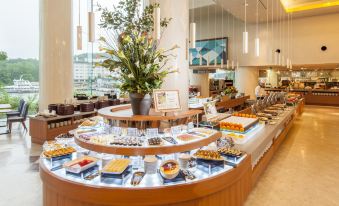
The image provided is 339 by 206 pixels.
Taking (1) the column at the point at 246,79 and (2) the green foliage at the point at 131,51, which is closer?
(2) the green foliage at the point at 131,51

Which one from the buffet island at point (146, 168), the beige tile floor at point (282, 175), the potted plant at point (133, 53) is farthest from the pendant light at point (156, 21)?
the beige tile floor at point (282, 175)

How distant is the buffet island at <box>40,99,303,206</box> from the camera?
2295 mm

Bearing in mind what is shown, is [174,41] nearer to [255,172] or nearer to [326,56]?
[255,172]

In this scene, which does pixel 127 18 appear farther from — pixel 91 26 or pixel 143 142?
pixel 143 142

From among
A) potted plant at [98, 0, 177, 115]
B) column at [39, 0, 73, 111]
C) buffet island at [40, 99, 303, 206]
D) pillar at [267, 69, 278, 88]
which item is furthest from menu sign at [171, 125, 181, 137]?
pillar at [267, 69, 278, 88]

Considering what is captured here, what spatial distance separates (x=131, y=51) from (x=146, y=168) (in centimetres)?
136

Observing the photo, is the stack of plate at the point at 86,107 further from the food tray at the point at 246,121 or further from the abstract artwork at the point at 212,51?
the abstract artwork at the point at 212,51

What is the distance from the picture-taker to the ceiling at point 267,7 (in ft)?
34.2

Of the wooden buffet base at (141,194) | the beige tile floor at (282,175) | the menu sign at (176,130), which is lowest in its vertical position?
the beige tile floor at (282,175)

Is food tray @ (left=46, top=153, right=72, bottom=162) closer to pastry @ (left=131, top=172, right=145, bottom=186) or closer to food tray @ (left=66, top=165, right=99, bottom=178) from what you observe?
food tray @ (left=66, top=165, right=99, bottom=178)

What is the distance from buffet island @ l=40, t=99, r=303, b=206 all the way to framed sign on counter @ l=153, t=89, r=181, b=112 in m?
0.11

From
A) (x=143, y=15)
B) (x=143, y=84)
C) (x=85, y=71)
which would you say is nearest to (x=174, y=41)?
(x=143, y=15)

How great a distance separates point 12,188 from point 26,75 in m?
7.30

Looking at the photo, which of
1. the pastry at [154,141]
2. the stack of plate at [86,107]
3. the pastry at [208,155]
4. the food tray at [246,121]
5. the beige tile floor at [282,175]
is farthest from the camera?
the stack of plate at [86,107]
